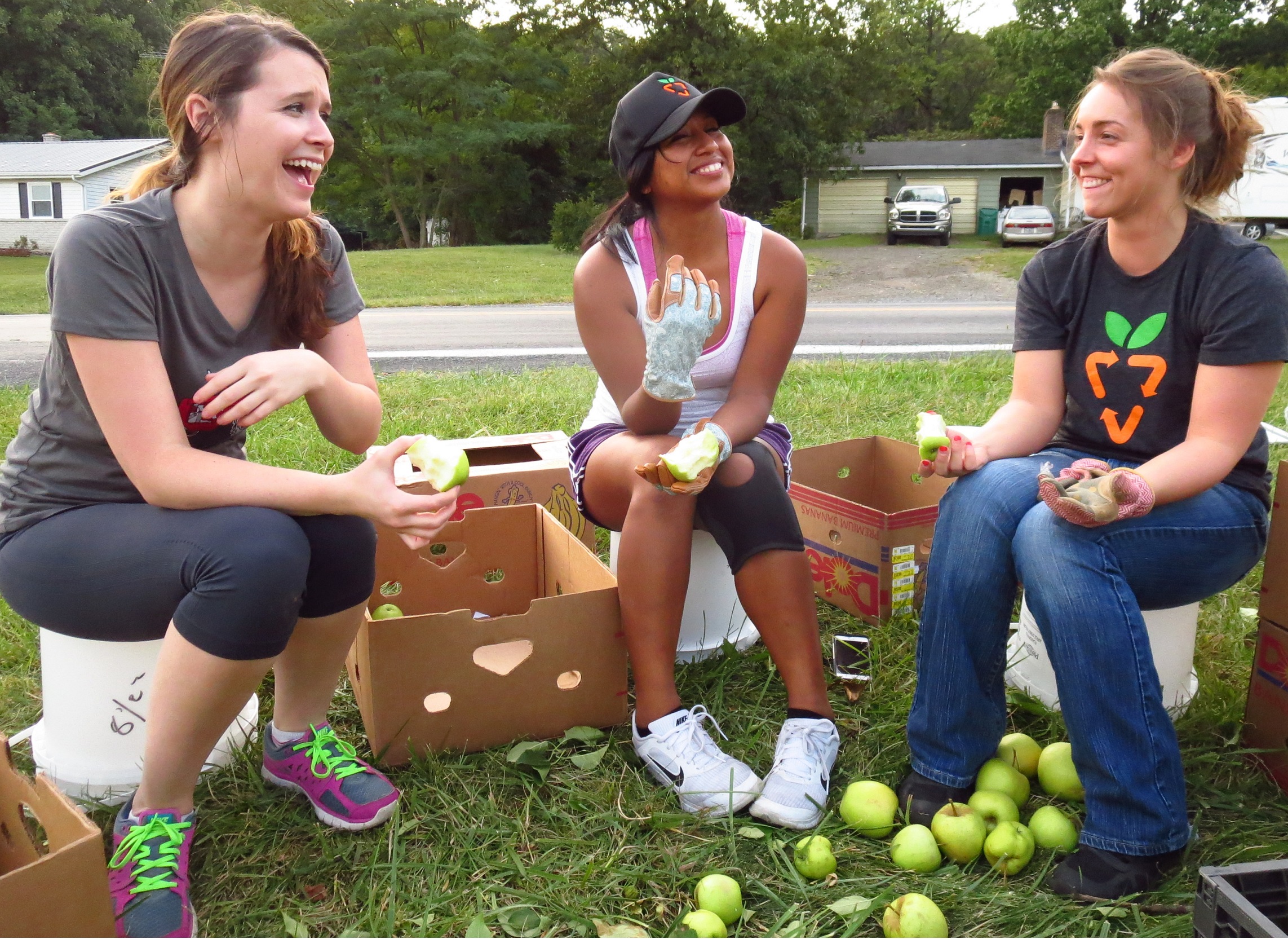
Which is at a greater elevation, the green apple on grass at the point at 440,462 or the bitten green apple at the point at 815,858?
the green apple on grass at the point at 440,462

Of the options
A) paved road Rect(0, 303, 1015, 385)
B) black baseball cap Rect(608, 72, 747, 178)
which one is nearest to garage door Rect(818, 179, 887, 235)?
paved road Rect(0, 303, 1015, 385)

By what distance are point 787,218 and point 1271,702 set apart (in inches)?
1068

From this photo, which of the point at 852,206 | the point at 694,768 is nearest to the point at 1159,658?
the point at 694,768

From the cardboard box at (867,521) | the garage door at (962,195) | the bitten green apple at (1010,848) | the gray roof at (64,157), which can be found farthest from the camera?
the garage door at (962,195)

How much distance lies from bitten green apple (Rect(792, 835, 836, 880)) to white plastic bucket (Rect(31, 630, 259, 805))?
4.38 feet

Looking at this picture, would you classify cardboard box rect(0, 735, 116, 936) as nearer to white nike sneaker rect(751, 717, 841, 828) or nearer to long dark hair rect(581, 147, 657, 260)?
white nike sneaker rect(751, 717, 841, 828)

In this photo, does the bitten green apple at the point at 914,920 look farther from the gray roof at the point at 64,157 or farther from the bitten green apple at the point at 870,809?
the gray roof at the point at 64,157

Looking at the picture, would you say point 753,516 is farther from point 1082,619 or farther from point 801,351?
point 801,351

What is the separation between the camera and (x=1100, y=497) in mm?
1902

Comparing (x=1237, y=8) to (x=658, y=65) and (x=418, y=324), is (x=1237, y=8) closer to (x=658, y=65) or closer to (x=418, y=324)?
(x=658, y=65)

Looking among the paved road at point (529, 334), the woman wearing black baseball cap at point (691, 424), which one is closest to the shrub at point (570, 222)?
the paved road at point (529, 334)

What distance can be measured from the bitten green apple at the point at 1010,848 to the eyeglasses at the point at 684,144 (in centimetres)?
165

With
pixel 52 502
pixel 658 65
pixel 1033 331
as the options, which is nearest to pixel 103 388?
pixel 52 502

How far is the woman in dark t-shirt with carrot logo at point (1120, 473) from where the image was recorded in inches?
75.3
